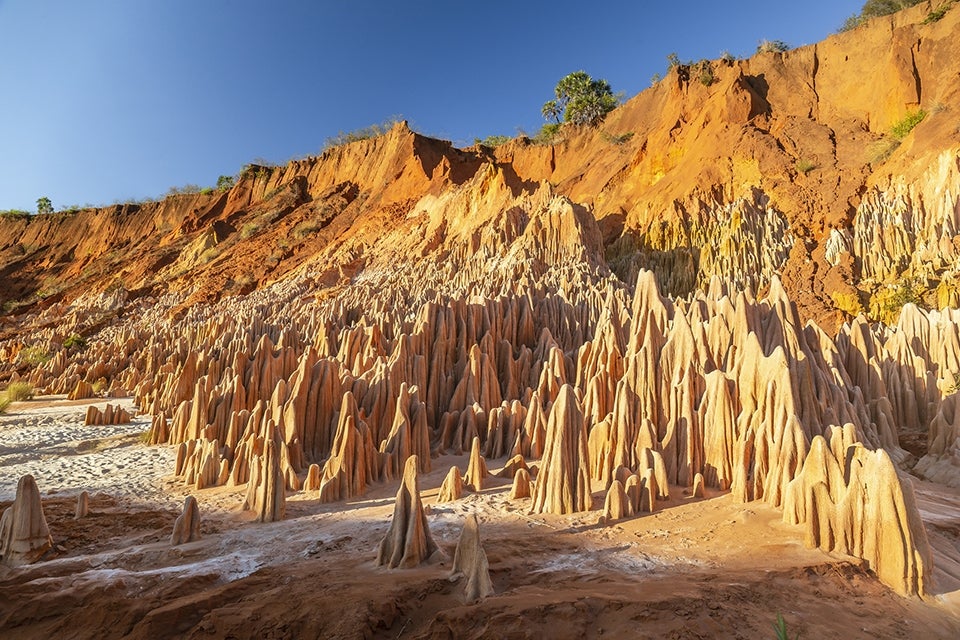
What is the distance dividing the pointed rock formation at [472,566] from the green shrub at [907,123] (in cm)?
2390

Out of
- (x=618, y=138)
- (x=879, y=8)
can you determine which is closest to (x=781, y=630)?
(x=618, y=138)

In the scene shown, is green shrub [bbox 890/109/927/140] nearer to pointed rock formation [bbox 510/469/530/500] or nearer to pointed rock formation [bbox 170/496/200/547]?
pointed rock formation [bbox 510/469/530/500]

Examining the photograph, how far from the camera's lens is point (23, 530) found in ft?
19.6

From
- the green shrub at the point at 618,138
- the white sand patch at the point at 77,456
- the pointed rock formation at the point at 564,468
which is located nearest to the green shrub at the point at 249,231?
the white sand patch at the point at 77,456

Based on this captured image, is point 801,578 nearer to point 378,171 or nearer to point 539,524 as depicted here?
point 539,524

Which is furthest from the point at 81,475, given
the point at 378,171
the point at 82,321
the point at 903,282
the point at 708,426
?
the point at 378,171

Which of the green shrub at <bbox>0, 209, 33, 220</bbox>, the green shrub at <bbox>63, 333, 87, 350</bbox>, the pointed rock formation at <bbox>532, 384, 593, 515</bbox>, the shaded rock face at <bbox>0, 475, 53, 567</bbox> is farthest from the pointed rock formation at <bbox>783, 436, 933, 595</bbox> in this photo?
the green shrub at <bbox>0, 209, 33, 220</bbox>

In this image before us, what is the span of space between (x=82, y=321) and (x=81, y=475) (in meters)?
25.1

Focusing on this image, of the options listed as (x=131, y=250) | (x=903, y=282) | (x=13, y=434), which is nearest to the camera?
(x=13, y=434)

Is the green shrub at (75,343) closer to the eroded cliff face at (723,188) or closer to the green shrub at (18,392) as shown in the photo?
the eroded cliff face at (723,188)

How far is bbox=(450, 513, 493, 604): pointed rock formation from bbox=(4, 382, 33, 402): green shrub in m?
21.4

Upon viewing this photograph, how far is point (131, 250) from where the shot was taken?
39250 millimetres

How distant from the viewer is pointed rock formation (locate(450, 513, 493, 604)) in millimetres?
4227

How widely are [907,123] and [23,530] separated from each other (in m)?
27.5
